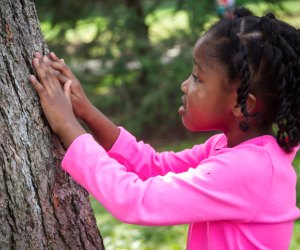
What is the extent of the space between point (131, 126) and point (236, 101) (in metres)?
6.53

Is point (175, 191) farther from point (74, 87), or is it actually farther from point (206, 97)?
point (74, 87)

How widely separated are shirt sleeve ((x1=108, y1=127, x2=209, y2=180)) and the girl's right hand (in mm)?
207

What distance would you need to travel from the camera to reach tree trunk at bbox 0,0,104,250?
1989 mm

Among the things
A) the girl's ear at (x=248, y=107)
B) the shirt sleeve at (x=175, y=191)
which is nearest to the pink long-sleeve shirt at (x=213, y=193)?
the shirt sleeve at (x=175, y=191)

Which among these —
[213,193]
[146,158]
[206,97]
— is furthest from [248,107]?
[146,158]

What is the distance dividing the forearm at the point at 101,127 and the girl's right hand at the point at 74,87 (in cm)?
2

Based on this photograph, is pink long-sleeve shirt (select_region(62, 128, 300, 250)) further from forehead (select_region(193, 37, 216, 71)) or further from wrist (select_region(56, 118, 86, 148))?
forehead (select_region(193, 37, 216, 71))

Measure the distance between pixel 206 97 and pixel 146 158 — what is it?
0.48 metres

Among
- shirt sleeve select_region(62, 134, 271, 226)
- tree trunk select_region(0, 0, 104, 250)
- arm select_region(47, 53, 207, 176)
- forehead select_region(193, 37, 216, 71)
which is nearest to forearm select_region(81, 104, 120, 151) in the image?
arm select_region(47, 53, 207, 176)

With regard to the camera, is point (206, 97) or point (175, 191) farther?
point (206, 97)

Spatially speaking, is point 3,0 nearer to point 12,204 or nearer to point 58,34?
point 12,204

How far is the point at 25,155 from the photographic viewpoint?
6.63 feet

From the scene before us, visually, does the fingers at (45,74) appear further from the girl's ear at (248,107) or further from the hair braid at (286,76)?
the hair braid at (286,76)

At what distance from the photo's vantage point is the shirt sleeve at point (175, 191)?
1.93 meters
